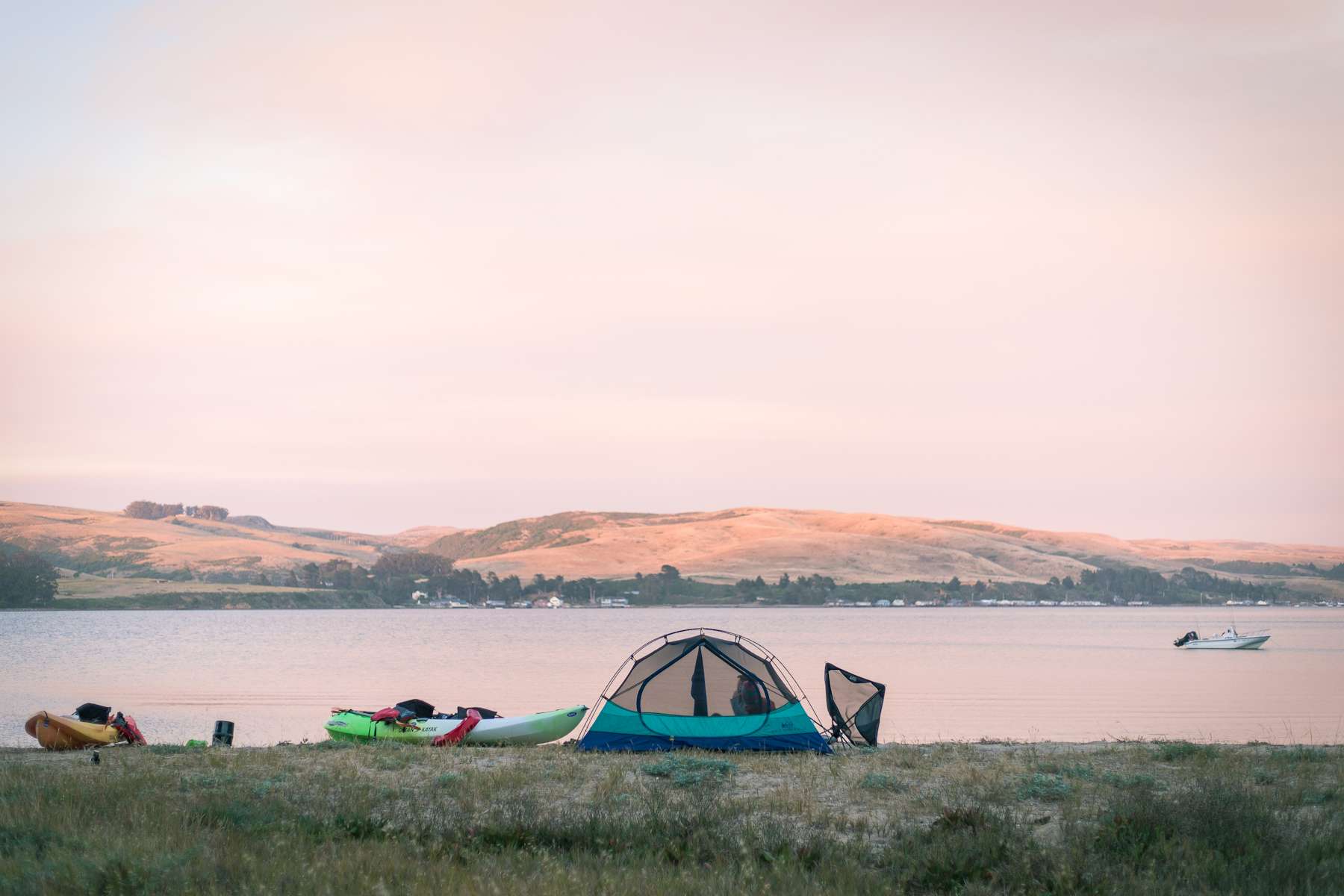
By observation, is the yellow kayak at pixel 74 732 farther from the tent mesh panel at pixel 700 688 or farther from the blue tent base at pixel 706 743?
the tent mesh panel at pixel 700 688

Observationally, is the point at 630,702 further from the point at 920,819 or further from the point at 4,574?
the point at 4,574

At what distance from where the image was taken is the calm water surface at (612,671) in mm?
34628

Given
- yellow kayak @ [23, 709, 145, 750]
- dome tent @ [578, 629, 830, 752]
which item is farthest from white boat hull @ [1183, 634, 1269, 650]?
yellow kayak @ [23, 709, 145, 750]

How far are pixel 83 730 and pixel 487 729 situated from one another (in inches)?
287

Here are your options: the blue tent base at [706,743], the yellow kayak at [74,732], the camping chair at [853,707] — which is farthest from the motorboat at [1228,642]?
the yellow kayak at [74,732]

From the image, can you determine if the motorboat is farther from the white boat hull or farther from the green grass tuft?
the green grass tuft

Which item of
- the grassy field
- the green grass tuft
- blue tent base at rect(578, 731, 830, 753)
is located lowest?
blue tent base at rect(578, 731, 830, 753)

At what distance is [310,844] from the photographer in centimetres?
1035

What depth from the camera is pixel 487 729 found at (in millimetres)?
22547

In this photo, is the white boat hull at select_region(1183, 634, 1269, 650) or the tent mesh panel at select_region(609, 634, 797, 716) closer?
the tent mesh panel at select_region(609, 634, 797, 716)

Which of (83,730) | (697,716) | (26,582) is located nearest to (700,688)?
(697,716)

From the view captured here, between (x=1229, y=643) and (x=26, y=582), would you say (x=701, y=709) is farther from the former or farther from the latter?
(x=26, y=582)

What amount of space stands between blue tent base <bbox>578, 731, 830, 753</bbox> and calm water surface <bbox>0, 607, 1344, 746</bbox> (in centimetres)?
970

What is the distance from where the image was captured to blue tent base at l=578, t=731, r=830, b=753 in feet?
65.7
